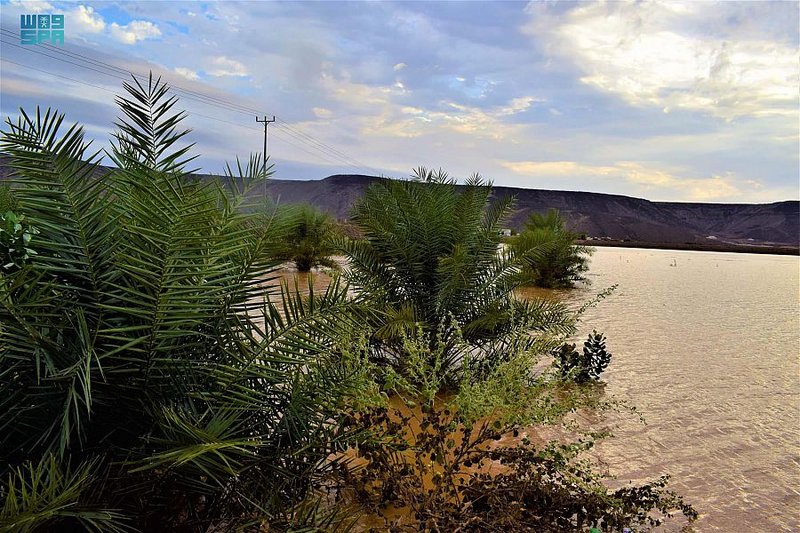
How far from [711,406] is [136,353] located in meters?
5.39

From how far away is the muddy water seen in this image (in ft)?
11.8

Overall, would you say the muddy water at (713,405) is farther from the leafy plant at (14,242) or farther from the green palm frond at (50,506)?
the leafy plant at (14,242)

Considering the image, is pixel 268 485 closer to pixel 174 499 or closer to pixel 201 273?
pixel 174 499

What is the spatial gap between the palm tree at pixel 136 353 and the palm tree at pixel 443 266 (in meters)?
2.77

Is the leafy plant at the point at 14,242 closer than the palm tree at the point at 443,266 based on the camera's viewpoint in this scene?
Yes

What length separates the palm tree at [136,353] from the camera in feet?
5.20

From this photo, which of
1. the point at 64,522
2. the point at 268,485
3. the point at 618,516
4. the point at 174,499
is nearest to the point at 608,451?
the point at 618,516

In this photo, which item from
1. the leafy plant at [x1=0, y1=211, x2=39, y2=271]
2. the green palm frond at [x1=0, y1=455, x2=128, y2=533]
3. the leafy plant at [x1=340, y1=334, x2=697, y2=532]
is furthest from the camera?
the leafy plant at [x1=340, y1=334, x2=697, y2=532]

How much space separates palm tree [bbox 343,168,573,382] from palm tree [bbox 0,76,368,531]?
277 centimetres

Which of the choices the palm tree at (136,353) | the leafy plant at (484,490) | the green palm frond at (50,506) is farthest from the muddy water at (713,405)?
the green palm frond at (50,506)

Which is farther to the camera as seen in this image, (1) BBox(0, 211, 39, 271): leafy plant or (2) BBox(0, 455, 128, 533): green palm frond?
(1) BBox(0, 211, 39, 271): leafy plant

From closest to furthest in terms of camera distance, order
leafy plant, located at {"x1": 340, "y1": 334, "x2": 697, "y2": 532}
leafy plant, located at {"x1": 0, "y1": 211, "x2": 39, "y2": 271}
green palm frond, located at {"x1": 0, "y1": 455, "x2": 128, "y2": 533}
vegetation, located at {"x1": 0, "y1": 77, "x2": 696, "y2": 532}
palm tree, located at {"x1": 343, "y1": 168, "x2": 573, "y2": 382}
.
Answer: green palm frond, located at {"x1": 0, "y1": 455, "x2": 128, "y2": 533} → vegetation, located at {"x1": 0, "y1": 77, "x2": 696, "y2": 532} → leafy plant, located at {"x1": 0, "y1": 211, "x2": 39, "y2": 271} → leafy plant, located at {"x1": 340, "y1": 334, "x2": 697, "y2": 532} → palm tree, located at {"x1": 343, "y1": 168, "x2": 573, "y2": 382}

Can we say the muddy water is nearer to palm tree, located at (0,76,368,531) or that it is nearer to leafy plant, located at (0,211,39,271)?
palm tree, located at (0,76,368,531)

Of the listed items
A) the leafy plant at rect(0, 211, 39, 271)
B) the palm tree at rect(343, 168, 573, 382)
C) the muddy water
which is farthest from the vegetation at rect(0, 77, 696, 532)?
the palm tree at rect(343, 168, 573, 382)
